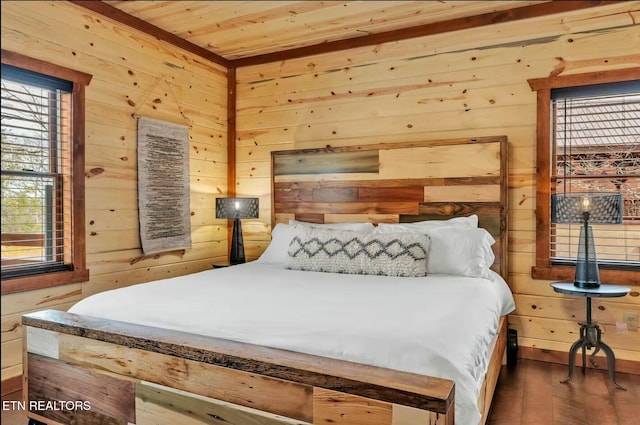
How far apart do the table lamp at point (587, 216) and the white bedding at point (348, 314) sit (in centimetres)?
50

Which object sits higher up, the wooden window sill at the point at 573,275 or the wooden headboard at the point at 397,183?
the wooden headboard at the point at 397,183

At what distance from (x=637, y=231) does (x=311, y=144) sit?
244 cm

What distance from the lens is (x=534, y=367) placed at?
2.97 metres

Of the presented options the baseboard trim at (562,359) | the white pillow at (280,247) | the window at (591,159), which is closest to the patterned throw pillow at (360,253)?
the white pillow at (280,247)

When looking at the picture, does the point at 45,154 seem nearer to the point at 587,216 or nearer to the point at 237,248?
the point at 237,248

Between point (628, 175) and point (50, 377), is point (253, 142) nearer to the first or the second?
point (50, 377)

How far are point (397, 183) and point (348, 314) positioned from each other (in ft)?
6.04

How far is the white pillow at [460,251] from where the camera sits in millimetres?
2775

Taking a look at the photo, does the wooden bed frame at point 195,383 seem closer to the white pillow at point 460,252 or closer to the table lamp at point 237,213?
the white pillow at point 460,252

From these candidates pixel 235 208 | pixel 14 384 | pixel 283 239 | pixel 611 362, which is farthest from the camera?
pixel 235 208

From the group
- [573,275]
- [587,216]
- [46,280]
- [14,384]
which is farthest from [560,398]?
[46,280]

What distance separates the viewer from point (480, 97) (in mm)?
3277

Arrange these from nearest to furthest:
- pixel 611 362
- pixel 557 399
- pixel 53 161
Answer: pixel 557 399 < pixel 611 362 < pixel 53 161

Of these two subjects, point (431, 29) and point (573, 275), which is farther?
point (431, 29)
